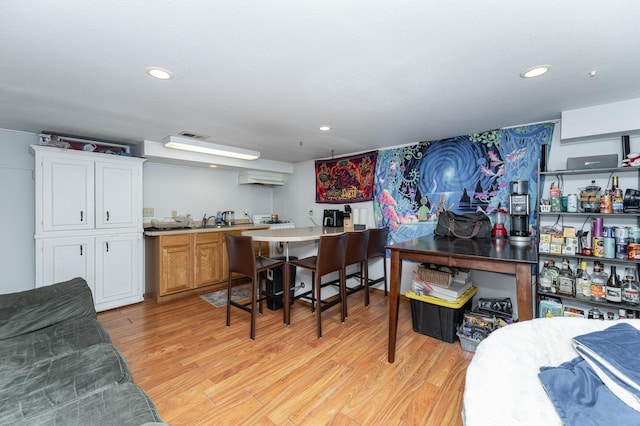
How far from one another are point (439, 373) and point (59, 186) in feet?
13.4

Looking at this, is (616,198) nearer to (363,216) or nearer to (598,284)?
(598,284)

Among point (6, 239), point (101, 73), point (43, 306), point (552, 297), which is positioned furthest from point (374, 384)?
point (6, 239)

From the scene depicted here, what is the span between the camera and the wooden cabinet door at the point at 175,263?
346 cm

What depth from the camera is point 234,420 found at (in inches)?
62.3

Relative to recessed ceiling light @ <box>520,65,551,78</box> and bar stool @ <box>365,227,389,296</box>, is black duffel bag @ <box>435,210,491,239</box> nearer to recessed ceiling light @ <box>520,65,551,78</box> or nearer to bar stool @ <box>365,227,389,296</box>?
bar stool @ <box>365,227,389,296</box>

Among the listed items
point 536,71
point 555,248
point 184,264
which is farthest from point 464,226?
point 184,264

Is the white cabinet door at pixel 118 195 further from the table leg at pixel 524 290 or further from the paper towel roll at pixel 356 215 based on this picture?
the table leg at pixel 524 290

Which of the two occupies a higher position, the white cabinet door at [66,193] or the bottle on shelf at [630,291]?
the white cabinet door at [66,193]

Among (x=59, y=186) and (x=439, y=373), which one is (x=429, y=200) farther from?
(x=59, y=186)

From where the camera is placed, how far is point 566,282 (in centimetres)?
224

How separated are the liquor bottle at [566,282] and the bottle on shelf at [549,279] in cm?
3

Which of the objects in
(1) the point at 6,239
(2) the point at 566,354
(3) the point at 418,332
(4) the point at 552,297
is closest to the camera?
(2) the point at 566,354

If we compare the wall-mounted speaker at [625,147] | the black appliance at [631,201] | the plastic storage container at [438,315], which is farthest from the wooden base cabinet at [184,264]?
the wall-mounted speaker at [625,147]

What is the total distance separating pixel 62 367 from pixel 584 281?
3.55 meters
